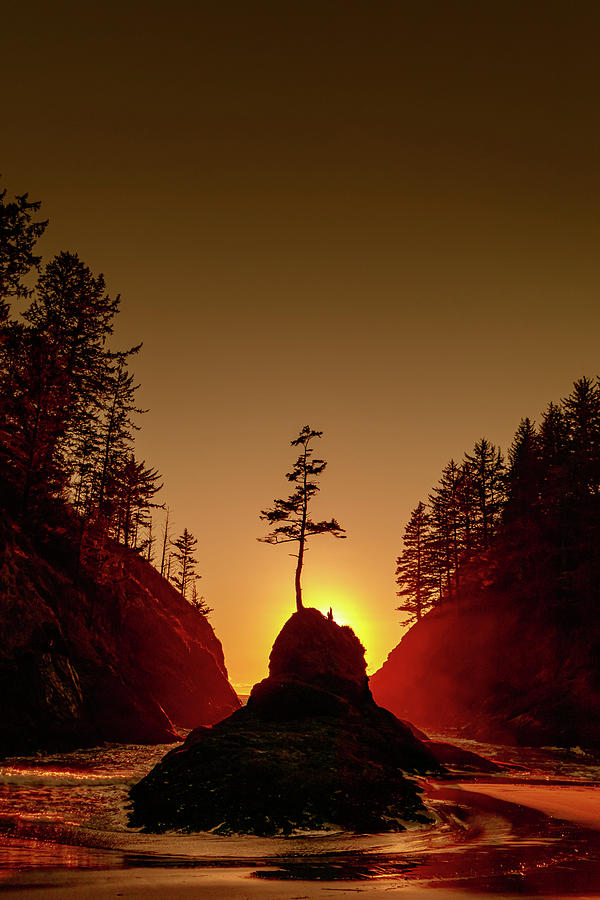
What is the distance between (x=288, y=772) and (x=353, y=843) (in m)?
3.32

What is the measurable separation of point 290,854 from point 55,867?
3.42 meters

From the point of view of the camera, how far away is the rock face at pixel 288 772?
36.3 feet

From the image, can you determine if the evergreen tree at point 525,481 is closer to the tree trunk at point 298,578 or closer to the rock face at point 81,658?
the tree trunk at point 298,578

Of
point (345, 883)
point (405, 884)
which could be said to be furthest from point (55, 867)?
point (405, 884)

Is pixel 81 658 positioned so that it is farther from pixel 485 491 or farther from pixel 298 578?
pixel 485 491

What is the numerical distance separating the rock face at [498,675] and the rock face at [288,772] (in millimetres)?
17095

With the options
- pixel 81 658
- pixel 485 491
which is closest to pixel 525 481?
pixel 485 491

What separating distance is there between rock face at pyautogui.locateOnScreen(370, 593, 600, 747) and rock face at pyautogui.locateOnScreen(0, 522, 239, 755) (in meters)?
21.1

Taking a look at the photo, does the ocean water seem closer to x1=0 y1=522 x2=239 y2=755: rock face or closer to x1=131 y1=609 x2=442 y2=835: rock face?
x1=131 y1=609 x2=442 y2=835: rock face

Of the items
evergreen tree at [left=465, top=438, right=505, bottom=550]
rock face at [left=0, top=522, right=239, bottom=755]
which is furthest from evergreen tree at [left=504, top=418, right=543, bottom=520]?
rock face at [left=0, top=522, right=239, bottom=755]

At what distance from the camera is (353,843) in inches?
377

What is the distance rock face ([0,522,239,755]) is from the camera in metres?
21.7

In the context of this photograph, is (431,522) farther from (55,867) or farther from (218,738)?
(55,867)

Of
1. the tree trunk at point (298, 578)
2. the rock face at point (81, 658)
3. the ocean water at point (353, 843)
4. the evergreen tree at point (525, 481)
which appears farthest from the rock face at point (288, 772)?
the evergreen tree at point (525, 481)
